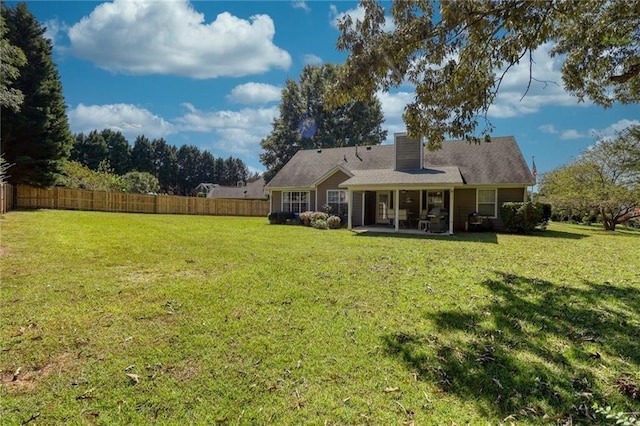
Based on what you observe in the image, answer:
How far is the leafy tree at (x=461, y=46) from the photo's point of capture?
5.72 meters

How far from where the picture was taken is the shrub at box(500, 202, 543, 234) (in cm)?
1479

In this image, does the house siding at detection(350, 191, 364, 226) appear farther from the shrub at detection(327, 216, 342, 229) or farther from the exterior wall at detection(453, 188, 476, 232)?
the exterior wall at detection(453, 188, 476, 232)

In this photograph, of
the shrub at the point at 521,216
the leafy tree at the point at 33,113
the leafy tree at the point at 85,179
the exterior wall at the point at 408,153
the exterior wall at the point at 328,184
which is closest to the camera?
the shrub at the point at 521,216

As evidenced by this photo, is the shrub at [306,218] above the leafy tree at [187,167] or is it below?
below

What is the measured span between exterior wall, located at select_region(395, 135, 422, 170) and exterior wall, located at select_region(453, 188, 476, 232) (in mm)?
2489

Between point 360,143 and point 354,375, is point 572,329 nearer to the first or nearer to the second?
point 354,375

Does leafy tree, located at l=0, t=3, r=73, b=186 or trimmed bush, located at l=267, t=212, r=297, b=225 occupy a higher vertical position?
leafy tree, located at l=0, t=3, r=73, b=186

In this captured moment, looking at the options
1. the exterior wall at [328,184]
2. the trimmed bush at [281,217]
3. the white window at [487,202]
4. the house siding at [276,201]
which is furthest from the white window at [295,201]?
the white window at [487,202]

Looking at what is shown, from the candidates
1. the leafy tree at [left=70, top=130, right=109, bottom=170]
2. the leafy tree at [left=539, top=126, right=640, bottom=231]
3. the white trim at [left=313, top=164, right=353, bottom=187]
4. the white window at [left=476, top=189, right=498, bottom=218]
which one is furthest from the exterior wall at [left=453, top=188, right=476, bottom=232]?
the leafy tree at [left=70, top=130, right=109, bottom=170]

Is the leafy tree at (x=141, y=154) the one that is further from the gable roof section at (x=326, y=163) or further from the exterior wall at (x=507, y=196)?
the exterior wall at (x=507, y=196)

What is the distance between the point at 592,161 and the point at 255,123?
1194 inches

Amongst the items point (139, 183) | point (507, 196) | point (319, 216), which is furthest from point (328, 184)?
point (139, 183)

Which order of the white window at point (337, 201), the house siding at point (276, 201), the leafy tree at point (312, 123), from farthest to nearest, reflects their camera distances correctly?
the leafy tree at point (312, 123), the house siding at point (276, 201), the white window at point (337, 201)

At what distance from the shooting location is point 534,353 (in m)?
3.76
